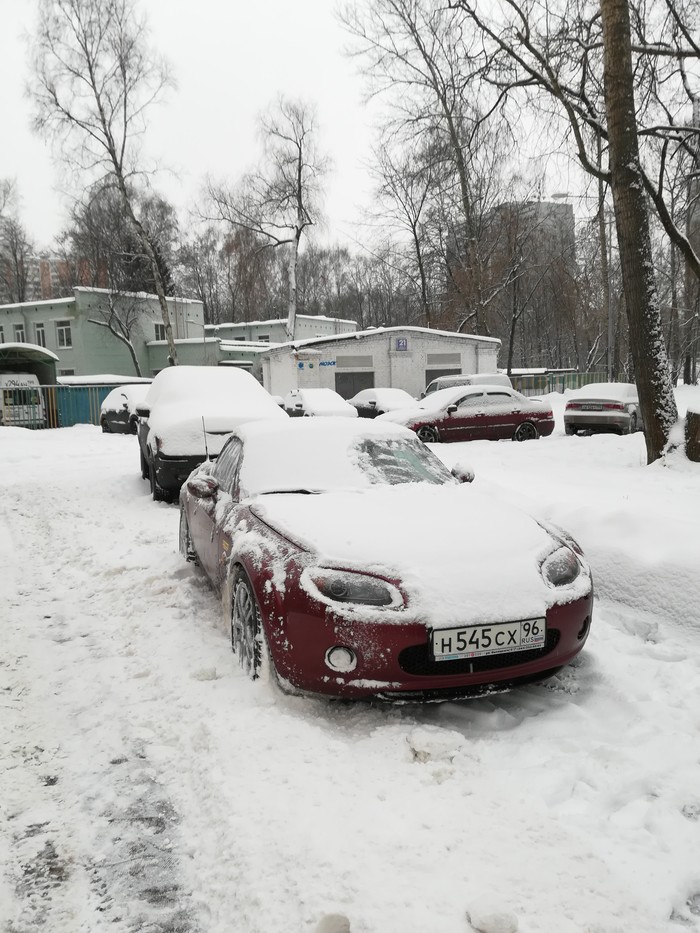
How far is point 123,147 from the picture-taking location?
25.4 metres

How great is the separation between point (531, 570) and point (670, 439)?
22.4 feet

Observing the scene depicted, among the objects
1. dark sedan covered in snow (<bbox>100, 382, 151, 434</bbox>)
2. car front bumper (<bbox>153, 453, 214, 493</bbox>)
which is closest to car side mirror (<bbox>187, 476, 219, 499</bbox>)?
car front bumper (<bbox>153, 453, 214, 493</bbox>)

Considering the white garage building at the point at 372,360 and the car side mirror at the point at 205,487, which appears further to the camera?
the white garage building at the point at 372,360

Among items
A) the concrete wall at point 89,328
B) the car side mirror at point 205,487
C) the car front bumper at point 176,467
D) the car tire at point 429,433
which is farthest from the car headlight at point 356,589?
the concrete wall at point 89,328

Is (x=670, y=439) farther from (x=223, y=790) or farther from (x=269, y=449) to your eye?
(x=223, y=790)

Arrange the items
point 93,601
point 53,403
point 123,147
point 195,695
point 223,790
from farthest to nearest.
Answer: point 123,147 < point 53,403 < point 93,601 < point 195,695 < point 223,790

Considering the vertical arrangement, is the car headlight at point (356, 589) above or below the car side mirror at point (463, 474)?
below

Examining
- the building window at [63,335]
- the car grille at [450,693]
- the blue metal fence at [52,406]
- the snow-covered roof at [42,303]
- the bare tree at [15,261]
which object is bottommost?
the car grille at [450,693]

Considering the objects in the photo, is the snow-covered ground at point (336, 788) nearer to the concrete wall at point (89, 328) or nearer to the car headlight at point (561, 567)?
the car headlight at point (561, 567)

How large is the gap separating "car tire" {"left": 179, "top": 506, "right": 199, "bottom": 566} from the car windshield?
124cm

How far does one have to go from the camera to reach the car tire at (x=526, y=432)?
15711 millimetres

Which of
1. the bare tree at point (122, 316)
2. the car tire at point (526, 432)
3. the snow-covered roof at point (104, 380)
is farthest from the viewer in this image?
the bare tree at point (122, 316)

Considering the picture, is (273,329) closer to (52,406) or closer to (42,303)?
(42,303)

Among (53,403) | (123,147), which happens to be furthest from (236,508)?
(123,147)
